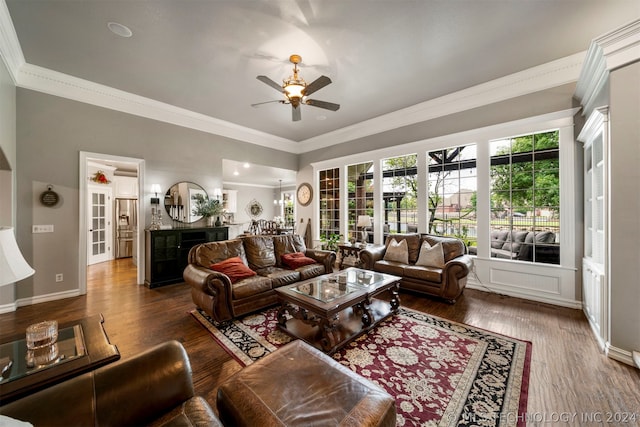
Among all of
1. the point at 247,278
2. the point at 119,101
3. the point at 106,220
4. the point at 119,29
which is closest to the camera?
the point at 119,29

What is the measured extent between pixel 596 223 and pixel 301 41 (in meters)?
4.02

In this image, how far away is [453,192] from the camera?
436 cm

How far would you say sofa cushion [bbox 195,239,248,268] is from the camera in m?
3.30

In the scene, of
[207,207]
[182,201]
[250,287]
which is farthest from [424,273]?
[182,201]

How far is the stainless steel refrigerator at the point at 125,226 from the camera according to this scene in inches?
277

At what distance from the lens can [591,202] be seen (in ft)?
9.75

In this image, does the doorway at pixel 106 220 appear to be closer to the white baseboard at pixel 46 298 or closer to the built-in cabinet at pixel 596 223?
the white baseboard at pixel 46 298

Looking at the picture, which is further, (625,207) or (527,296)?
(527,296)

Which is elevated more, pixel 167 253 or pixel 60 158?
pixel 60 158

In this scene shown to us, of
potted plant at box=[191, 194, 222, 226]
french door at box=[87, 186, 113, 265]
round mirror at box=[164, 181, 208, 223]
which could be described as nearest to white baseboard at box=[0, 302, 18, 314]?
round mirror at box=[164, 181, 208, 223]

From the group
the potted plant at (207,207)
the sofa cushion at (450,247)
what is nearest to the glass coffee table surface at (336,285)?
the sofa cushion at (450,247)

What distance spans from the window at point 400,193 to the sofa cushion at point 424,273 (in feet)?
4.32

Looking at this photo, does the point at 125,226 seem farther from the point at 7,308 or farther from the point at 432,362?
the point at 432,362

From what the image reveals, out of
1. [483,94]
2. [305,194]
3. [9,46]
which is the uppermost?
[9,46]
